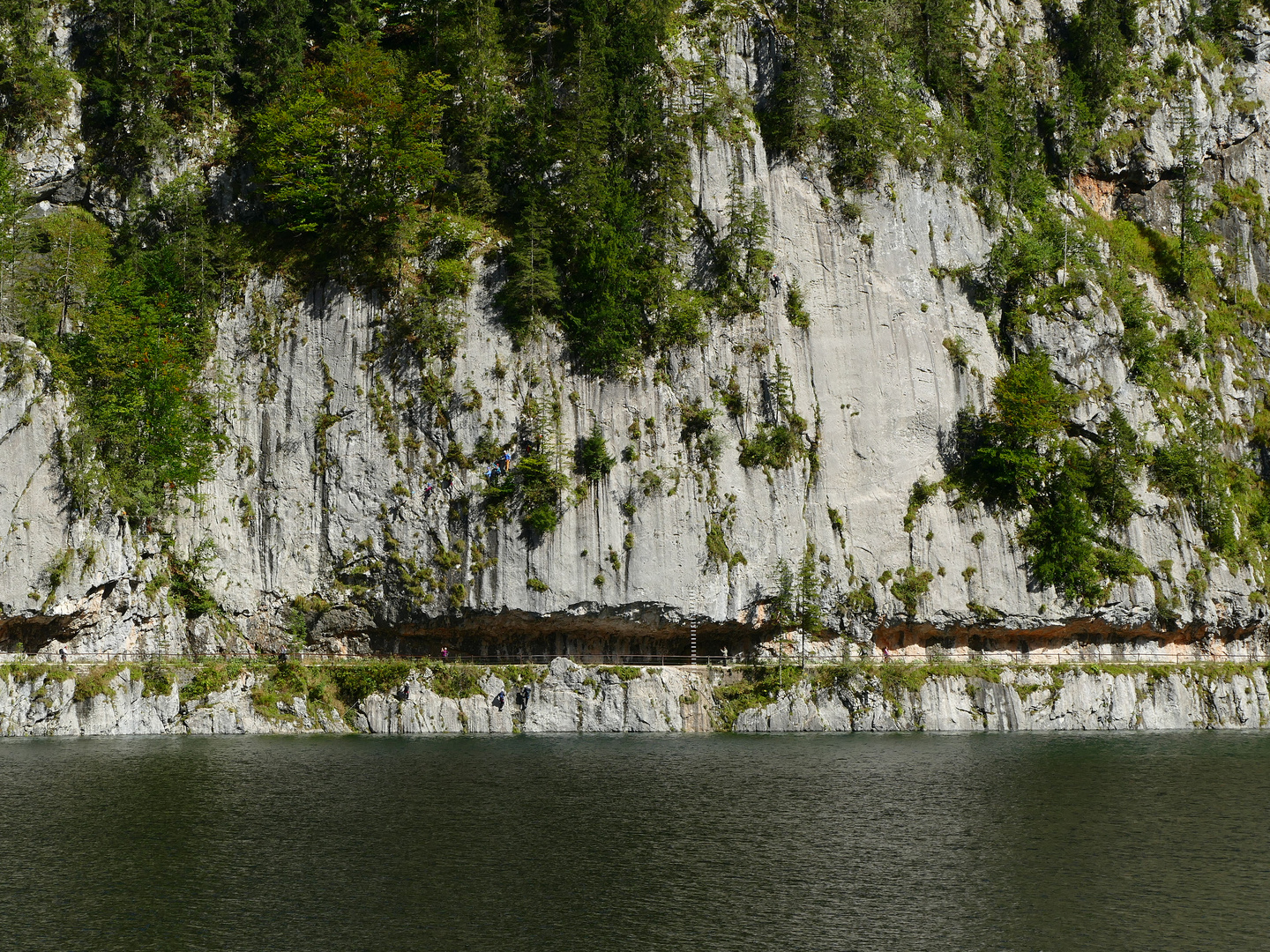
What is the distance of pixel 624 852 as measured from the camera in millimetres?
29234

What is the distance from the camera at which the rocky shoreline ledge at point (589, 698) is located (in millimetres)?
51531

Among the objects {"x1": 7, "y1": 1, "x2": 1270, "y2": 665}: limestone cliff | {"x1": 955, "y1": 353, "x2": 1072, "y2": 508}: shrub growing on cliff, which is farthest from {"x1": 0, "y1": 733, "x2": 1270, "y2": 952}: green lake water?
{"x1": 955, "y1": 353, "x2": 1072, "y2": 508}: shrub growing on cliff

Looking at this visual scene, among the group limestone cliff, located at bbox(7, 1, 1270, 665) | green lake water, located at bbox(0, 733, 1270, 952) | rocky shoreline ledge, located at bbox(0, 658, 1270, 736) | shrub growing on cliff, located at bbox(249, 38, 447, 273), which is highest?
shrub growing on cliff, located at bbox(249, 38, 447, 273)

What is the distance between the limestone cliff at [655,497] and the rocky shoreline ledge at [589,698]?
398mm

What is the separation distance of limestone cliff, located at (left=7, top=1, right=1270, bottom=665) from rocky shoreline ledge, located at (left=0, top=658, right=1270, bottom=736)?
0.40 meters

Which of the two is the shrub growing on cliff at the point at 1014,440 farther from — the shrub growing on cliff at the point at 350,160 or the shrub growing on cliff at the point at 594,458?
the shrub growing on cliff at the point at 350,160

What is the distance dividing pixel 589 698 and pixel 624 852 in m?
26.4

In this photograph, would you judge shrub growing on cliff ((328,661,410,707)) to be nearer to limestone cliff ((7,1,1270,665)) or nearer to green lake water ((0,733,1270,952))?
limestone cliff ((7,1,1270,665))

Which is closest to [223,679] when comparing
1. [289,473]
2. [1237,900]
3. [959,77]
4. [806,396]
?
[289,473]

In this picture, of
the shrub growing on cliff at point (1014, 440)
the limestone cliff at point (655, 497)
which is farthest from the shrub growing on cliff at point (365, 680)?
the shrub growing on cliff at point (1014, 440)

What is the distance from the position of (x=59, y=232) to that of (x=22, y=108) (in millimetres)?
9629

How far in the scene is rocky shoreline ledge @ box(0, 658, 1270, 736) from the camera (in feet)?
169

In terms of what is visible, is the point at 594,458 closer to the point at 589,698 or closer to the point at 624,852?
the point at 589,698

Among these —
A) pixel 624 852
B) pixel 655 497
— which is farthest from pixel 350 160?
pixel 624 852
